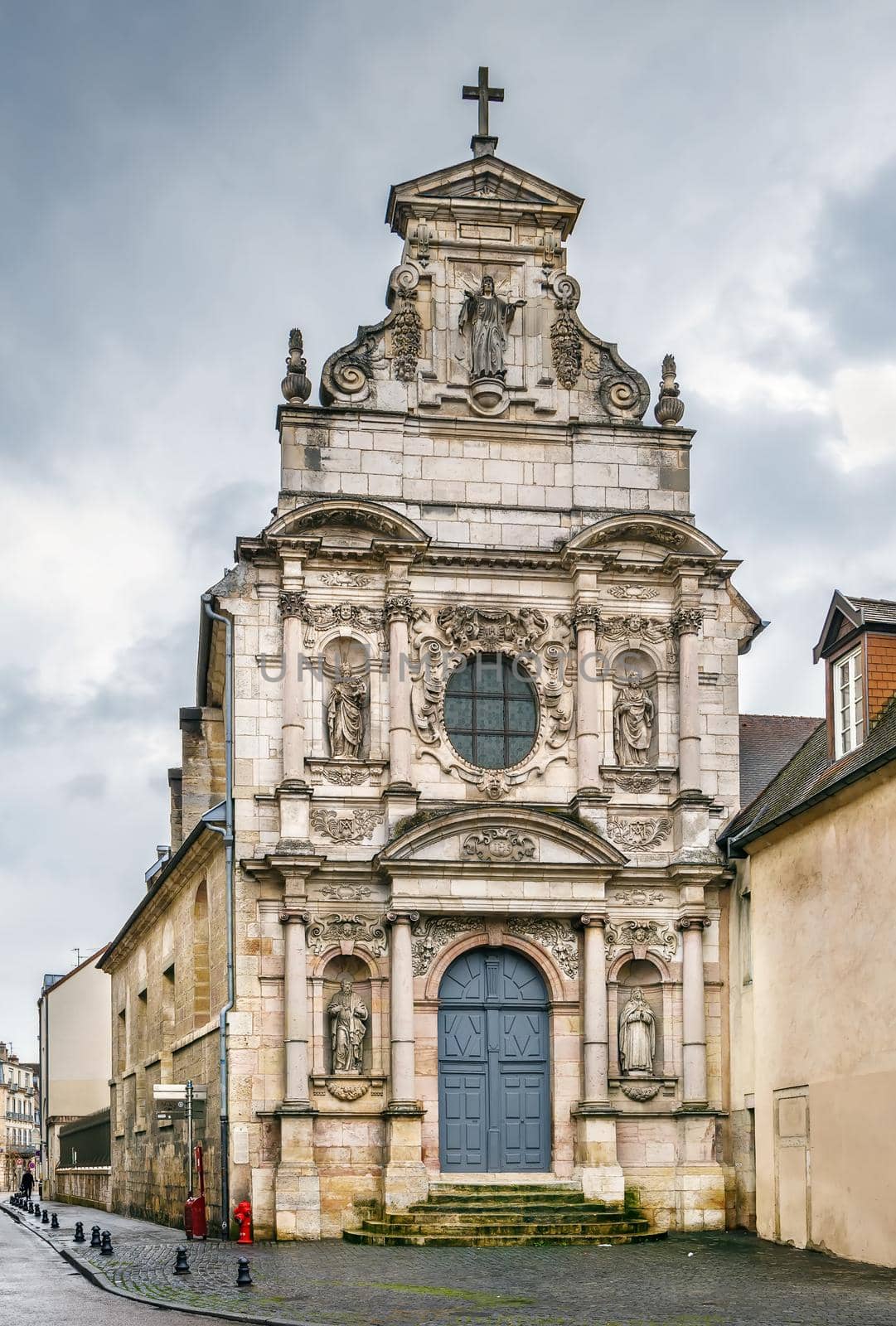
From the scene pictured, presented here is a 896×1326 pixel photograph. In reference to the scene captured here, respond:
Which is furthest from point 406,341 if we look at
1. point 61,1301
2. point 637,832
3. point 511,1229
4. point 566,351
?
point 61,1301

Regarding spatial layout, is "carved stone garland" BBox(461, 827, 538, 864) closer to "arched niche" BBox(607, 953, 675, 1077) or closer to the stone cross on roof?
"arched niche" BBox(607, 953, 675, 1077)

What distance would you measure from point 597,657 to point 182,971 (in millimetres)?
8842

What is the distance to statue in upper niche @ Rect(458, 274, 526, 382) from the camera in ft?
83.2

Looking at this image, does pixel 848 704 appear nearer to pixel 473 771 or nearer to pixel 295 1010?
pixel 473 771

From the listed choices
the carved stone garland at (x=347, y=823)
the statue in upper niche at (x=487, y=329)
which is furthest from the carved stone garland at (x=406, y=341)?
the carved stone garland at (x=347, y=823)

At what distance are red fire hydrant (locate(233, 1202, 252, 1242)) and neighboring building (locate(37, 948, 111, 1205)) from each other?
3270 cm

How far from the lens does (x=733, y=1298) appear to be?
1556cm

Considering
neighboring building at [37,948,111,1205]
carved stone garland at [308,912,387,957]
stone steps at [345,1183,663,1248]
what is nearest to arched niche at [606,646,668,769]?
carved stone garland at [308,912,387,957]

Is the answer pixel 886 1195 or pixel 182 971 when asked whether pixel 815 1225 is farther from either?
pixel 182 971

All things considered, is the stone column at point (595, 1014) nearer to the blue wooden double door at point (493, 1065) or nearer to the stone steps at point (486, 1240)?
the blue wooden double door at point (493, 1065)

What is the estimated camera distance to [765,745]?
26.3 m

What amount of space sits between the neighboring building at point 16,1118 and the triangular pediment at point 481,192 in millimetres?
70514

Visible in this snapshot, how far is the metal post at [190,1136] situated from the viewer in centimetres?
2358

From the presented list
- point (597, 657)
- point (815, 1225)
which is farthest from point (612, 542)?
point (815, 1225)
